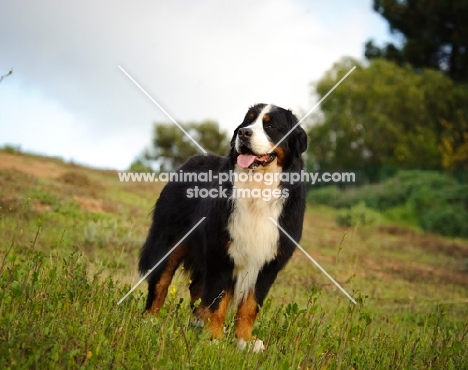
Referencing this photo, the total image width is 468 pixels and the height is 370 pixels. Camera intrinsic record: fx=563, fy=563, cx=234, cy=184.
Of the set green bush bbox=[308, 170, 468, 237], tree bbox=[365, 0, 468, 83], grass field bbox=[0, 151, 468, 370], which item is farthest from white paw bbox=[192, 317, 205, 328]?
tree bbox=[365, 0, 468, 83]

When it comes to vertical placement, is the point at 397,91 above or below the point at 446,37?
below

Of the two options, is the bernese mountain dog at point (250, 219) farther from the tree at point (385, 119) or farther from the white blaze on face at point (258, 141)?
the tree at point (385, 119)

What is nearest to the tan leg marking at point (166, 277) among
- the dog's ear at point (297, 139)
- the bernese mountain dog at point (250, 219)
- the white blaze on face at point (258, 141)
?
the bernese mountain dog at point (250, 219)

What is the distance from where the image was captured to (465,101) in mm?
36812

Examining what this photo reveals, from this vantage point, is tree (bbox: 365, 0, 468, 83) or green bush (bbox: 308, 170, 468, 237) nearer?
green bush (bbox: 308, 170, 468, 237)

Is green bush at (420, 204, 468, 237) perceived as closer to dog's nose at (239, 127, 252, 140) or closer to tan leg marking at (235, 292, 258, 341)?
tan leg marking at (235, 292, 258, 341)

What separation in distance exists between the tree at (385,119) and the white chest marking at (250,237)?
28.3m

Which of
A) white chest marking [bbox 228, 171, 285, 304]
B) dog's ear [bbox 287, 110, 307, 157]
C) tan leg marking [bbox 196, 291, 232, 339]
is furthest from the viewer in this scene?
dog's ear [bbox 287, 110, 307, 157]

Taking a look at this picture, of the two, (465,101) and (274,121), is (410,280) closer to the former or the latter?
(274,121)

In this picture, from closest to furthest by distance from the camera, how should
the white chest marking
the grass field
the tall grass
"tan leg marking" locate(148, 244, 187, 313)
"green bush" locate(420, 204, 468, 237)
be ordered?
the tall grass < the grass field < the white chest marking < "tan leg marking" locate(148, 244, 187, 313) < "green bush" locate(420, 204, 468, 237)

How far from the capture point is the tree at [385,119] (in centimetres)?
3403

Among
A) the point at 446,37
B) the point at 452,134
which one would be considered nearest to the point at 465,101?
the point at 452,134

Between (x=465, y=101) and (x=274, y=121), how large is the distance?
1390 inches

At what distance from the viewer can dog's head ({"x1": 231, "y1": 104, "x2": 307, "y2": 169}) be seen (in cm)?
488
